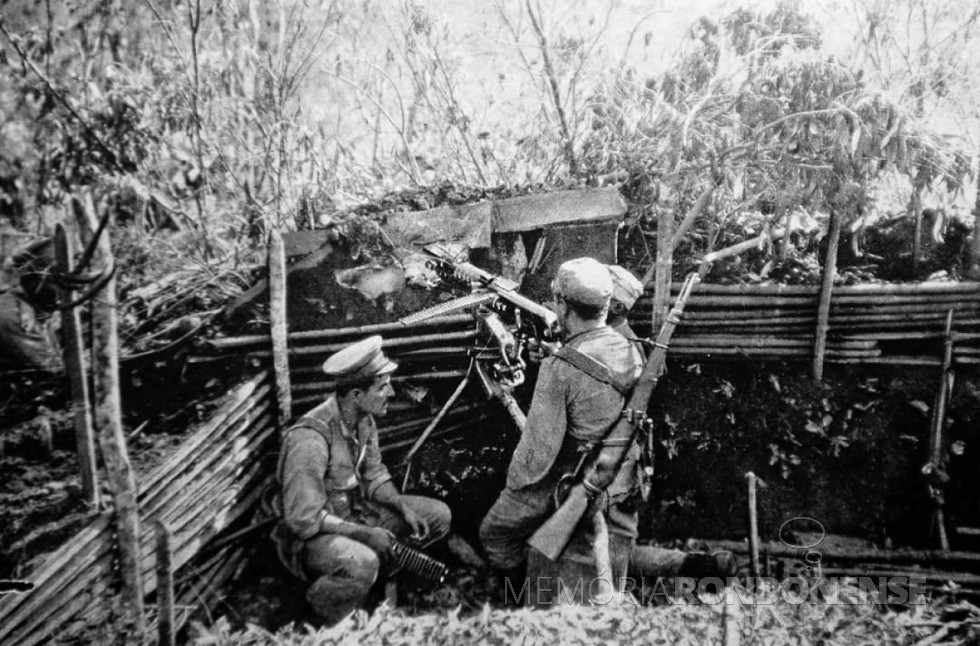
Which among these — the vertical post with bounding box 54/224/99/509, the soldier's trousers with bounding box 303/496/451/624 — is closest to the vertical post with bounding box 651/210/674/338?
the soldier's trousers with bounding box 303/496/451/624

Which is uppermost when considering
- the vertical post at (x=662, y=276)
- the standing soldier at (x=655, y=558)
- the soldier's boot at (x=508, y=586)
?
the vertical post at (x=662, y=276)

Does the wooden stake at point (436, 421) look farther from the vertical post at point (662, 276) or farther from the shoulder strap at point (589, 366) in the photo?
the vertical post at point (662, 276)

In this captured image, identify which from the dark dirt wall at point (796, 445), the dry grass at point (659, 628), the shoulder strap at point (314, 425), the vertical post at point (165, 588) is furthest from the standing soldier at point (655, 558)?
the vertical post at point (165, 588)

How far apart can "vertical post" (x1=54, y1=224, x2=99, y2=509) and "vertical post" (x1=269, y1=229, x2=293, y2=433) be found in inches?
39.0

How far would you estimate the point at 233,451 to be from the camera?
358 cm

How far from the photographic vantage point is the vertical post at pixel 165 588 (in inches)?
85.4

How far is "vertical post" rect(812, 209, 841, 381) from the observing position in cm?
403

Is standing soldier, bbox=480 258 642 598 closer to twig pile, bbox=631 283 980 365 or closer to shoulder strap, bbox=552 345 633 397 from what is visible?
shoulder strap, bbox=552 345 633 397

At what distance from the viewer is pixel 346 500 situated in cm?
352

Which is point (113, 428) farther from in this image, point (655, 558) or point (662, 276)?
point (662, 276)

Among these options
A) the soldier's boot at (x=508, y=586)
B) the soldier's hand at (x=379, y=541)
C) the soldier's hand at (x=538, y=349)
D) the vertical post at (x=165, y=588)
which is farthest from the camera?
the soldier's hand at (x=538, y=349)

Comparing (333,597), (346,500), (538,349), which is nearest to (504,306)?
(538,349)

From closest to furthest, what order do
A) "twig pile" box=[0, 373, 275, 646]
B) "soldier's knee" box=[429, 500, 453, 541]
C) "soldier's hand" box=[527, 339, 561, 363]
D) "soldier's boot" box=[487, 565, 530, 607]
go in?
1. "twig pile" box=[0, 373, 275, 646]
2. "soldier's boot" box=[487, 565, 530, 607]
3. "soldier's knee" box=[429, 500, 453, 541]
4. "soldier's hand" box=[527, 339, 561, 363]

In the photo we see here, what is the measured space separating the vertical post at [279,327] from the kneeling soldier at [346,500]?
289mm
